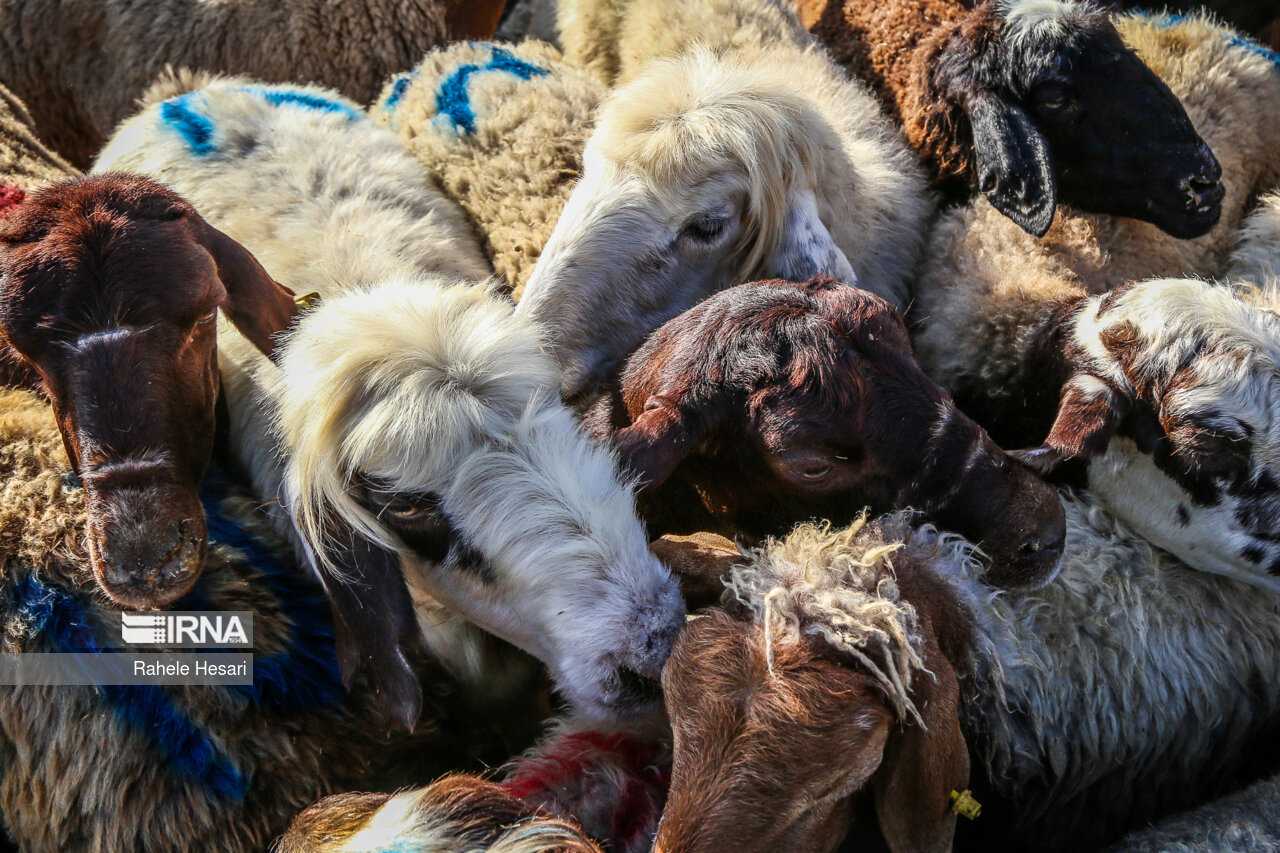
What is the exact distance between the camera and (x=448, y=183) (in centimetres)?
358

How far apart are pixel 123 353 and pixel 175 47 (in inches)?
140

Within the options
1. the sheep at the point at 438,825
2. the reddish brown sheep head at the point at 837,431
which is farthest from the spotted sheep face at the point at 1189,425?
the sheep at the point at 438,825

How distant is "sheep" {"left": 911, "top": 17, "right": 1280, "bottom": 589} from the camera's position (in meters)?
2.08

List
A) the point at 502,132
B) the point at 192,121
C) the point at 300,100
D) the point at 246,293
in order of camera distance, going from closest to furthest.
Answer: the point at 246,293, the point at 192,121, the point at 502,132, the point at 300,100

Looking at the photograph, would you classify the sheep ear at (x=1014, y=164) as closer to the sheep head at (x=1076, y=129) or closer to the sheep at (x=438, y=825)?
the sheep head at (x=1076, y=129)

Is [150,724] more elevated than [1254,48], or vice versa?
[1254,48]

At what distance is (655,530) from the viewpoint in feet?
7.85

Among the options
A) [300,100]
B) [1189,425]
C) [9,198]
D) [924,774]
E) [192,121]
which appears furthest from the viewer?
[300,100]

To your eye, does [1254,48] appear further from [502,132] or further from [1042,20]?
[502,132]

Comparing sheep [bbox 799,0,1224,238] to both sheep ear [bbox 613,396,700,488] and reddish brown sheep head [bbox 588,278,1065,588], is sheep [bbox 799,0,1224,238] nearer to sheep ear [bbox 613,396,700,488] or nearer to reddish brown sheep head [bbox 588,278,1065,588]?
reddish brown sheep head [bbox 588,278,1065,588]

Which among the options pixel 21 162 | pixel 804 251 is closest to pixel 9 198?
pixel 21 162

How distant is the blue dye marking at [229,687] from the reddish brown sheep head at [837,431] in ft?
2.84

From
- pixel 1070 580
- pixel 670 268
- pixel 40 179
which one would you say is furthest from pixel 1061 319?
pixel 40 179

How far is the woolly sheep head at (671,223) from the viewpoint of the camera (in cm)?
263
